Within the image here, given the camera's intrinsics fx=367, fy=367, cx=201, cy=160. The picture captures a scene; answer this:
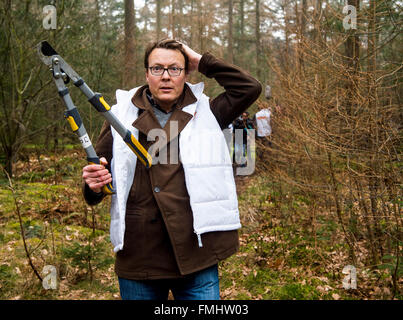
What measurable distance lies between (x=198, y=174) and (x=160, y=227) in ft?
1.12

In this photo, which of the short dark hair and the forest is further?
the forest

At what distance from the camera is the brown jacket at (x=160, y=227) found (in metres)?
1.90

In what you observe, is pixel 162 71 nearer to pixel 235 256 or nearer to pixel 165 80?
pixel 165 80

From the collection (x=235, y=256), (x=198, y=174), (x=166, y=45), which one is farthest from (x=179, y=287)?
(x=235, y=256)

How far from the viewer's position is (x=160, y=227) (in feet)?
6.33

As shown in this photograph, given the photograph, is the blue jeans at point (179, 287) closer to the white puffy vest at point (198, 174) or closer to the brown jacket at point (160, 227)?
the brown jacket at point (160, 227)

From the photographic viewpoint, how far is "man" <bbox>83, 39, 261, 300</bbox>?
1.90 metres

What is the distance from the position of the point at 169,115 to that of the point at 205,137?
0.90 ft

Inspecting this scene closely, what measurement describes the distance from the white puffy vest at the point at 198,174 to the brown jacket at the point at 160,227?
5 cm

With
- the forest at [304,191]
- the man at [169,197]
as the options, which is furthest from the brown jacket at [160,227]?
the forest at [304,191]

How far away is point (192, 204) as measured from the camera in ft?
6.25

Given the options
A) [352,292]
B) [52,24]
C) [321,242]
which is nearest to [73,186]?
[52,24]

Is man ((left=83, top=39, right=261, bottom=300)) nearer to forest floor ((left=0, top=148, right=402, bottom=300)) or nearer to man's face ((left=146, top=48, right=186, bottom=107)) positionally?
man's face ((left=146, top=48, right=186, bottom=107))

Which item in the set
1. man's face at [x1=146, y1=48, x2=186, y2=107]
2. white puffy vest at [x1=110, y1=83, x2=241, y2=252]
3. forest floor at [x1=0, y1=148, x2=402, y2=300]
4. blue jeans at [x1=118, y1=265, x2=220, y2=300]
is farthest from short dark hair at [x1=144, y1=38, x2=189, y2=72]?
forest floor at [x1=0, y1=148, x2=402, y2=300]
